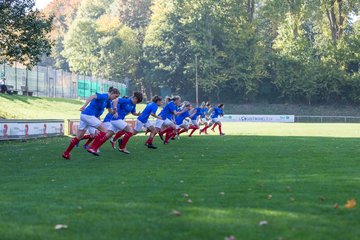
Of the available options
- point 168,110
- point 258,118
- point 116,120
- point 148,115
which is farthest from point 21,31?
point 258,118

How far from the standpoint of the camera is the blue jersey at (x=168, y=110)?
77.0ft

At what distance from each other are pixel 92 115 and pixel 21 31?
1155 cm

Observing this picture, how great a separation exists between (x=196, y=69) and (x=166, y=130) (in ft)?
172

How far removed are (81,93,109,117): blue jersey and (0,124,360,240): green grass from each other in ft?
5.39

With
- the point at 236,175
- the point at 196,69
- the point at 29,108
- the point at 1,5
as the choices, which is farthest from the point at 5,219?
the point at 196,69

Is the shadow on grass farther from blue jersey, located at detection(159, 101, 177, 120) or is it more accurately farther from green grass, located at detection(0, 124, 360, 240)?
blue jersey, located at detection(159, 101, 177, 120)

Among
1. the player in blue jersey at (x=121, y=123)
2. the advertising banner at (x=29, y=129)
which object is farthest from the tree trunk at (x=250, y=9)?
the player in blue jersey at (x=121, y=123)

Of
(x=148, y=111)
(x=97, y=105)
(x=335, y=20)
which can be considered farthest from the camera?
(x=335, y=20)

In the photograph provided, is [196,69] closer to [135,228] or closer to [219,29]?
[219,29]

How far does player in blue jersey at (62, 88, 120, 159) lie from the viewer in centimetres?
1600

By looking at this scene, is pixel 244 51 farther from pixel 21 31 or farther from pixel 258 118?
pixel 21 31

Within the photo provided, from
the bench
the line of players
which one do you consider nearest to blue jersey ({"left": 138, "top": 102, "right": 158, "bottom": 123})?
the line of players

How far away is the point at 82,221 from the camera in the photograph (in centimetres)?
679

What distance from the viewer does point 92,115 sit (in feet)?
53.1
